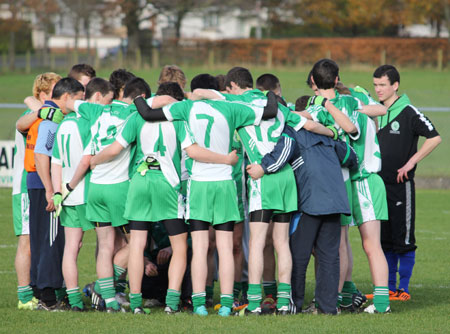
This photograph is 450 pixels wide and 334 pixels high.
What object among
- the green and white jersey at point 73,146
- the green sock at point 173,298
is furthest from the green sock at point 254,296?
the green and white jersey at point 73,146

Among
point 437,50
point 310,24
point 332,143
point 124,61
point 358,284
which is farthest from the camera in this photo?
point 310,24

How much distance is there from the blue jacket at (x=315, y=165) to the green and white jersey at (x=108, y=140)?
129 centimetres

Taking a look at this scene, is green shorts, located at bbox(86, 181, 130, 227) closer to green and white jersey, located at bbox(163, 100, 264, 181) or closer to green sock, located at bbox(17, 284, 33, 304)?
green and white jersey, located at bbox(163, 100, 264, 181)

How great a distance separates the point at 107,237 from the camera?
716 cm

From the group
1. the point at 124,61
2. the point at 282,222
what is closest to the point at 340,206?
the point at 282,222

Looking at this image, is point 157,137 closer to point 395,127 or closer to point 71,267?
point 71,267

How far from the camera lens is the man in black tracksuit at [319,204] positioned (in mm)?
6875

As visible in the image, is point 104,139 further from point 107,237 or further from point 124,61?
point 124,61

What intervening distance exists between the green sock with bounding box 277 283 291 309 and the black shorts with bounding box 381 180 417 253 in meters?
1.91

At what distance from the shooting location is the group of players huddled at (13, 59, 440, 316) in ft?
22.5

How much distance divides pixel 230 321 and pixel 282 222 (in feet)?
3.31

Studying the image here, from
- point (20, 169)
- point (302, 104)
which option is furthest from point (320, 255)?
Result: point (20, 169)

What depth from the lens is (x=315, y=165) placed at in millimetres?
6938

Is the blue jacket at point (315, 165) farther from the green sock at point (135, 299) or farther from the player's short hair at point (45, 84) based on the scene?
the player's short hair at point (45, 84)
